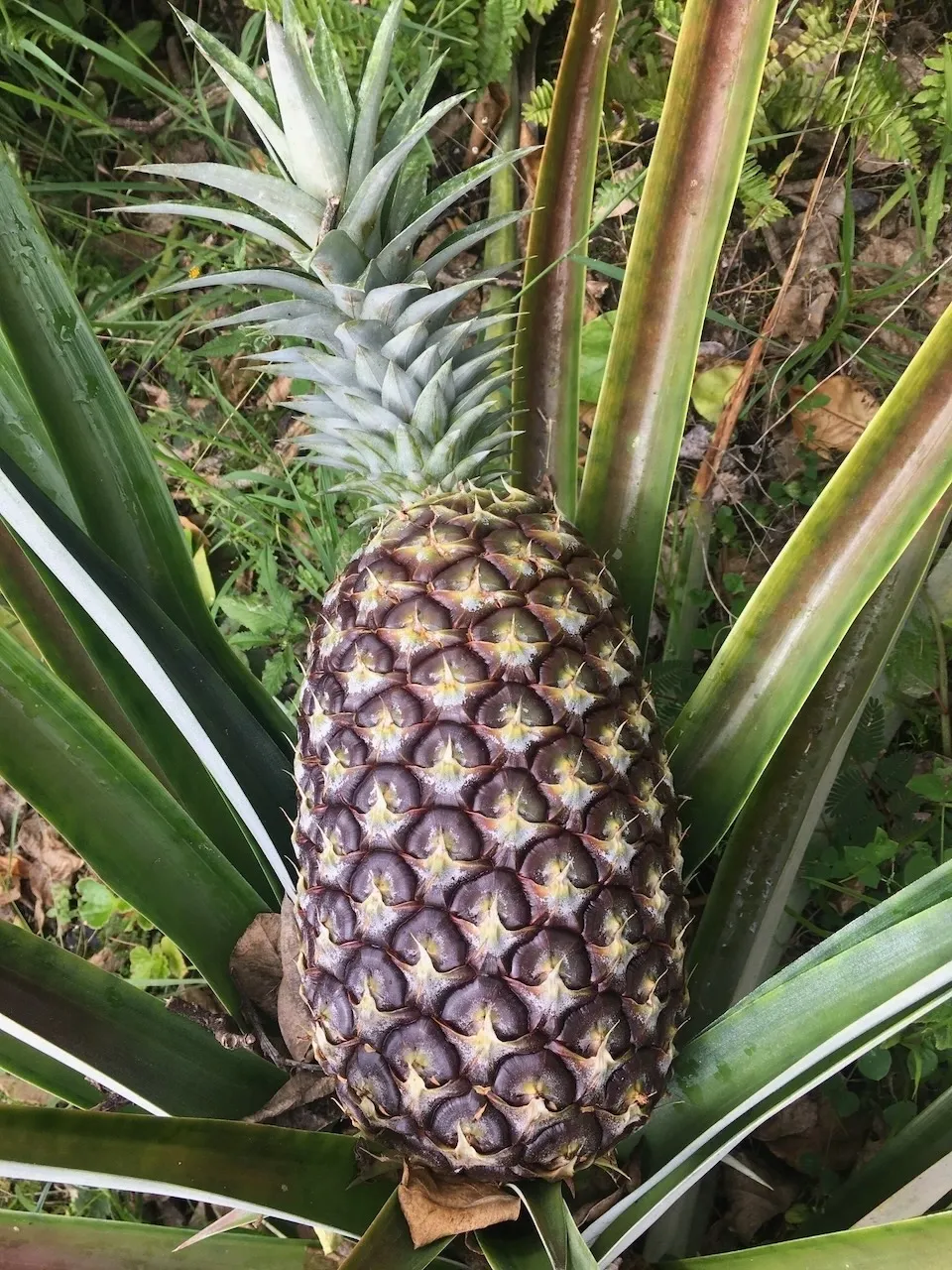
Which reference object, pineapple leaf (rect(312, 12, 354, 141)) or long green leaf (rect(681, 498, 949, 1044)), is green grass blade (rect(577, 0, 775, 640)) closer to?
long green leaf (rect(681, 498, 949, 1044))

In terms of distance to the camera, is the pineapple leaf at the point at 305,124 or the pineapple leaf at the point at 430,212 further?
the pineapple leaf at the point at 430,212

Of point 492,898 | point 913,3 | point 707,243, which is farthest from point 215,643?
point 913,3

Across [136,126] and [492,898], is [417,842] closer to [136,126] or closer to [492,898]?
[492,898]

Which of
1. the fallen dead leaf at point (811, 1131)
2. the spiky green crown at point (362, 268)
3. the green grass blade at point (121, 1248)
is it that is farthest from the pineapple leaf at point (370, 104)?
the fallen dead leaf at point (811, 1131)

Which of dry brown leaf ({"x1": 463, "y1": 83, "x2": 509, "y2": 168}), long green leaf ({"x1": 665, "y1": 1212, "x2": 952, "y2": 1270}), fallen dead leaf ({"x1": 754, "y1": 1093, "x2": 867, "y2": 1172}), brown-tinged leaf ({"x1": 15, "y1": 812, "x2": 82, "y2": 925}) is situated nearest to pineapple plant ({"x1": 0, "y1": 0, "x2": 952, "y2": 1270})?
long green leaf ({"x1": 665, "y1": 1212, "x2": 952, "y2": 1270})

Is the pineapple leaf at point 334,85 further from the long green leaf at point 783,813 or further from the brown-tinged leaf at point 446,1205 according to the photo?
the brown-tinged leaf at point 446,1205

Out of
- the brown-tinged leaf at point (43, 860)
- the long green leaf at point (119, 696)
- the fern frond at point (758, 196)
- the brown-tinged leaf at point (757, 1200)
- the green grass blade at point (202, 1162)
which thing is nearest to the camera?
the green grass blade at point (202, 1162)

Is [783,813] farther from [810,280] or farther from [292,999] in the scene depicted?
[810,280]
